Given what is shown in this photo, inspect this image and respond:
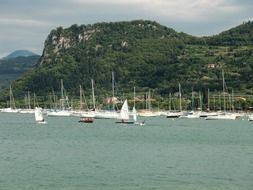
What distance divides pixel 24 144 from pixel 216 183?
37840 mm

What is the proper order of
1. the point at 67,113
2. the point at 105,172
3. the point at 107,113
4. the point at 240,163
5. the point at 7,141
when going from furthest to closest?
the point at 67,113 < the point at 107,113 < the point at 7,141 < the point at 240,163 < the point at 105,172

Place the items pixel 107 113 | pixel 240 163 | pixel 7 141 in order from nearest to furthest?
pixel 240 163
pixel 7 141
pixel 107 113

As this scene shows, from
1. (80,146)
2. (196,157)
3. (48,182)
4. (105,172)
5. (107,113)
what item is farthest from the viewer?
(107,113)

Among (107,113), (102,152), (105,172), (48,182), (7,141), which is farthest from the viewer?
(107,113)

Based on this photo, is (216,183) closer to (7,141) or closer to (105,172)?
(105,172)

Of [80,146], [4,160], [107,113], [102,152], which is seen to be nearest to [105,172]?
[4,160]

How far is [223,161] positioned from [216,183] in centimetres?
1544

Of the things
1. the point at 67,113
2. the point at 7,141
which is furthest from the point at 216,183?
the point at 67,113

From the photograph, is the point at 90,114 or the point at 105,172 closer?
the point at 105,172

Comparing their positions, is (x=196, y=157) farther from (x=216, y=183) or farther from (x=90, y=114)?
(x=90, y=114)

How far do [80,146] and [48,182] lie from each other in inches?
1267

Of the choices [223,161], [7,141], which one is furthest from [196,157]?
[7,141]

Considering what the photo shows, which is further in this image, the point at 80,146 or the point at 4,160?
the point at 80,146

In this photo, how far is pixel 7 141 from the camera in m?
86.1
